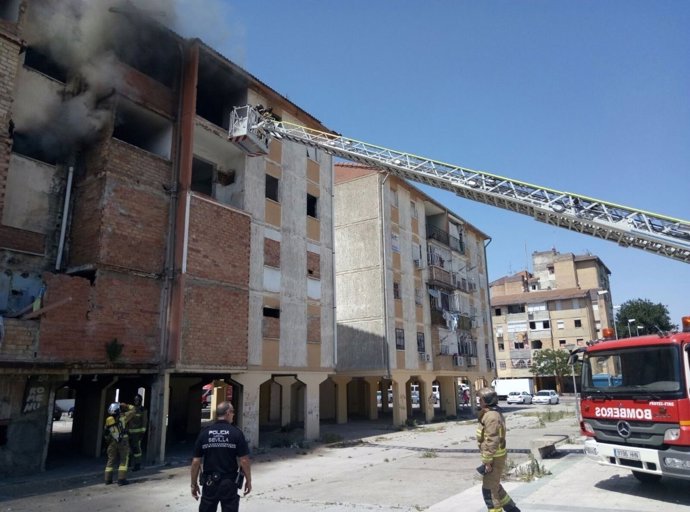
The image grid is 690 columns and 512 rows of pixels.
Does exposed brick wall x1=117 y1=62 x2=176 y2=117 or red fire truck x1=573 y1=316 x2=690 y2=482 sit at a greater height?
exposed brick wall x1=117 y1=62 x2=176 y2=117

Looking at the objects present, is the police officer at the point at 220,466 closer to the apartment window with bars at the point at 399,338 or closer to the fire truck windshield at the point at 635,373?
the fire truck windshield at the point at 635,373

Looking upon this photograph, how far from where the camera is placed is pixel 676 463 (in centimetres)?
758

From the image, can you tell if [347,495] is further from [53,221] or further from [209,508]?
[53,221]

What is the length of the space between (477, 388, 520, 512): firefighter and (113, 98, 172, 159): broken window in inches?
520

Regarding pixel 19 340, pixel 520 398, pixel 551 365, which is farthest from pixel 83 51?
pixel 551 365

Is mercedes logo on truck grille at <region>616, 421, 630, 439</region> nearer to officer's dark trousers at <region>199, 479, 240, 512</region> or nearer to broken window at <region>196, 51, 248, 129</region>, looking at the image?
officer's dark trousers at <region>199, 479, 240, 512</region>

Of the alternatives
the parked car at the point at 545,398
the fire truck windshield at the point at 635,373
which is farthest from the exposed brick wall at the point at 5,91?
the parked car at the point at 545,398

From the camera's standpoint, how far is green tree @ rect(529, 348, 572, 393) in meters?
55.9

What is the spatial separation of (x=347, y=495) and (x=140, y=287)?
8552 millimetres

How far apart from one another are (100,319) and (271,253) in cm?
702

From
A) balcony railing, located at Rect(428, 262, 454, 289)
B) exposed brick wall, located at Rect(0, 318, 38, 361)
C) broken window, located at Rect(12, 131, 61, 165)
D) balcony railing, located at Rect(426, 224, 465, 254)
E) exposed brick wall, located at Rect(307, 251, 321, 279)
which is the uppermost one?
balcony railing, located at Rect(426, 224, 465, 254)

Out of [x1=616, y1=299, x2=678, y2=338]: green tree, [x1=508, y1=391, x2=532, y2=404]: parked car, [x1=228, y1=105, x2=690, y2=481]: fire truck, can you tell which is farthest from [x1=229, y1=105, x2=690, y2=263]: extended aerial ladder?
[x1=616, y1=299, x2=678, y2=338]: green tree

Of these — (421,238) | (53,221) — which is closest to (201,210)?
(53,221)

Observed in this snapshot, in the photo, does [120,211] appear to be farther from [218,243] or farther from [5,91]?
[5,91]
